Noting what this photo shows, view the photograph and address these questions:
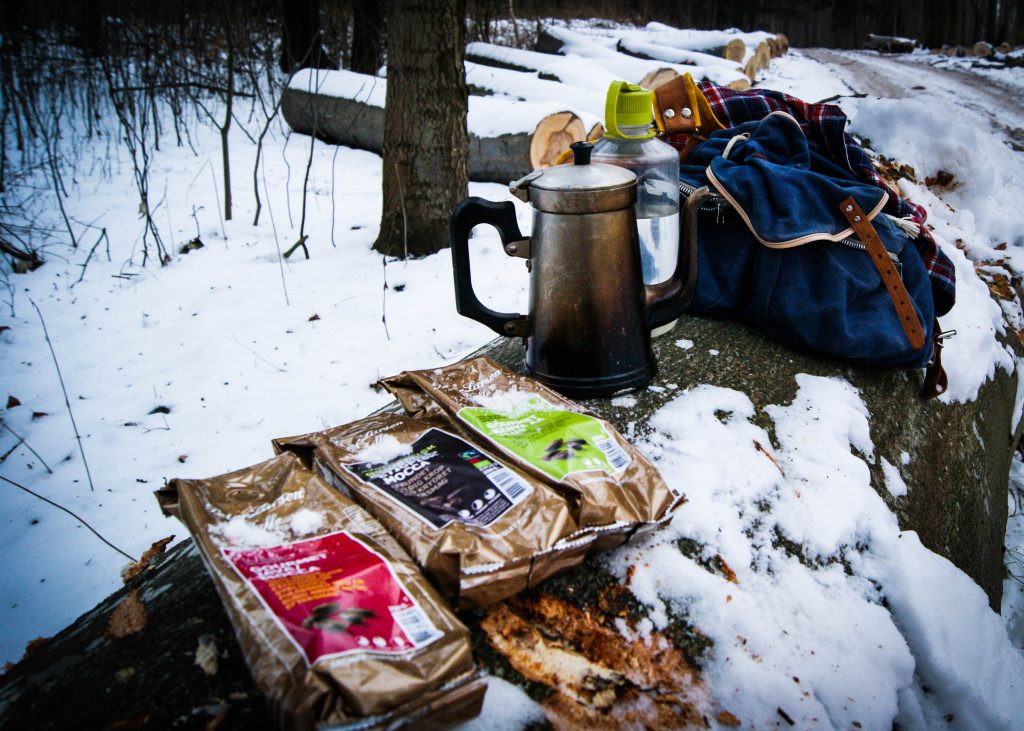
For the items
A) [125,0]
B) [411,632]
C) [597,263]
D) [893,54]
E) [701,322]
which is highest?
[893,54]

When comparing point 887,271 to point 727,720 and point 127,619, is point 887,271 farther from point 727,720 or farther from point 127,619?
point 127,619

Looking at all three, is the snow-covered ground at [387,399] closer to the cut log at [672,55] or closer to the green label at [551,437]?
the green label at [551,437]

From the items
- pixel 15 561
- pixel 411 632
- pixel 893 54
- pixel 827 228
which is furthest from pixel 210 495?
pixel 893 54

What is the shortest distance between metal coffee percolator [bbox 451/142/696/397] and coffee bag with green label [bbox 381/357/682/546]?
14 cm

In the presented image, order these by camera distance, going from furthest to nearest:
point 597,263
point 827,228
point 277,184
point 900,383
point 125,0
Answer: point 125,0 → point 277,184 → point 900,383 → point 827,228 → point 597,263

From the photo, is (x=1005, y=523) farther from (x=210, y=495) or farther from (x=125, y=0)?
(x=125, y=0)

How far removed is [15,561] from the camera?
2.12 m

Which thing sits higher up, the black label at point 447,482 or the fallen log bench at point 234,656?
the black label at point 447,482

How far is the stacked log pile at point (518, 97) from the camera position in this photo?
4.90 metres

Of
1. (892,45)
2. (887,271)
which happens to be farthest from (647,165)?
(892,45)

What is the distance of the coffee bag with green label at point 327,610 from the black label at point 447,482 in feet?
0.25

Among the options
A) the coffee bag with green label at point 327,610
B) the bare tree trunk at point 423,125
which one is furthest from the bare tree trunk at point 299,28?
the coffee bag with green label at point 327,610

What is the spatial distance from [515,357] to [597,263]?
1.76 ft

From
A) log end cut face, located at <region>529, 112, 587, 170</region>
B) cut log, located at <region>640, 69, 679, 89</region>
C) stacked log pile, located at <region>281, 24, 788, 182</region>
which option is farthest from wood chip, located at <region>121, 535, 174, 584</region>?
cut log, located at <region>640, 69, 679, 89</region>
